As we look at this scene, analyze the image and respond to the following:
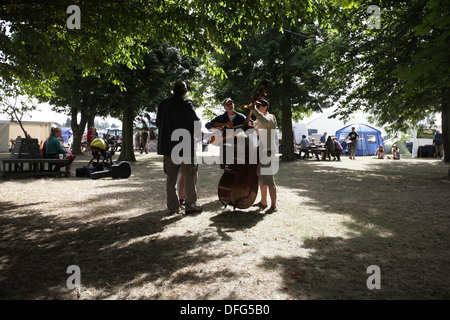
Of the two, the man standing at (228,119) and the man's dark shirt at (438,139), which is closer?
the man standing at (228,119)

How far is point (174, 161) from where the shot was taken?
5.02 m

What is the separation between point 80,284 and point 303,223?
3132 mm

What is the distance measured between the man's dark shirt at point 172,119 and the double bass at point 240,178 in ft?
2.52

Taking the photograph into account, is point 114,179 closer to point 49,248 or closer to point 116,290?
point 49,248

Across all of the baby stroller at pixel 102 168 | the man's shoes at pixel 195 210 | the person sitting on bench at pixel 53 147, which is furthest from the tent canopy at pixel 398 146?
the man's shoes at pixel 195 210

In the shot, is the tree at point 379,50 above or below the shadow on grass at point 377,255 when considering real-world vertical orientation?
above

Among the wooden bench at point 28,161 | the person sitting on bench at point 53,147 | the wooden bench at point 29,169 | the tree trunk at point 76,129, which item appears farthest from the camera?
the tree trunk at point 76,129

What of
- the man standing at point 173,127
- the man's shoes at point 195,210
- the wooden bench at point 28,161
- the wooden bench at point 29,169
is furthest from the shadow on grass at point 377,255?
the wooden bench at point 28,161

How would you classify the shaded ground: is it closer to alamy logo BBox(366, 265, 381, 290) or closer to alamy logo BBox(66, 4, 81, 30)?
alamy logo BBox(366, 265, 381, 290)

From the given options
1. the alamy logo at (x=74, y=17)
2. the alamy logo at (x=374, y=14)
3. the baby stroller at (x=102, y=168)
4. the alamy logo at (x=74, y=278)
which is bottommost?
the alamy logo at (x=74, y=278)

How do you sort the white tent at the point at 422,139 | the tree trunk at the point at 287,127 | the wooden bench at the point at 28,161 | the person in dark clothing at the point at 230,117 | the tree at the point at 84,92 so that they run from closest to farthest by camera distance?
the person in dark clothing at the point at 230,117
the wooden bench at the point at 28,161
the tree at the point at 84,92
the tree trunk at the point at 287,127
the white tent at the point at 422,139

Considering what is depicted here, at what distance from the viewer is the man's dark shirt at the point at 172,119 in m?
4.97

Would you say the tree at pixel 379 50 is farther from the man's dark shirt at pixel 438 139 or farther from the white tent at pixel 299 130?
the white tent at pixel 299 130

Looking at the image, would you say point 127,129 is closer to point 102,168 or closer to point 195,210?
point 102,168
